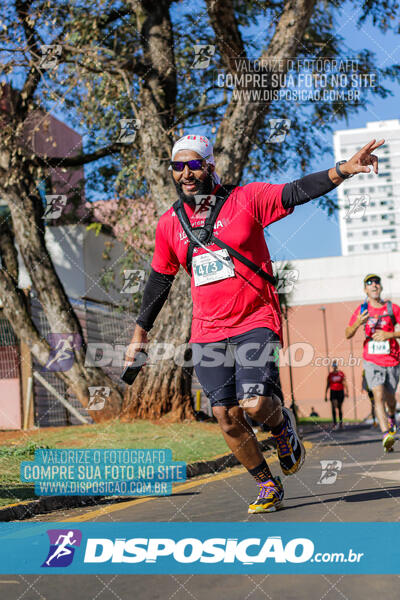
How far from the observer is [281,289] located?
17.0 metres

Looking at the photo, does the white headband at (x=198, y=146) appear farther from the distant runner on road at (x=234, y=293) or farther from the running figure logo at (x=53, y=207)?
the running figure logo at (x=53, y=207)

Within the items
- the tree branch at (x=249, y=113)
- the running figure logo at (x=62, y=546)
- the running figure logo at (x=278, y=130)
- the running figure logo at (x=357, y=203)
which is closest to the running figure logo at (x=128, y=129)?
the tree branch at (x=249, y=113)

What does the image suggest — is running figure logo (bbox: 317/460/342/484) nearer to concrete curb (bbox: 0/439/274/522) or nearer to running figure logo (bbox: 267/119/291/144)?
concrete curb (bbox: 0/439/274/522)

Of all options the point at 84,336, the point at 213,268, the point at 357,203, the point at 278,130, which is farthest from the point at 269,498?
the point at 84,336

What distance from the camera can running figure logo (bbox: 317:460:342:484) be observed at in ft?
21.9

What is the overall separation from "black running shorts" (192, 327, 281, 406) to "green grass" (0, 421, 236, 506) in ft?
7.97

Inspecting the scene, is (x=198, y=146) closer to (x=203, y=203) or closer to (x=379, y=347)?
(x=203, y=203)

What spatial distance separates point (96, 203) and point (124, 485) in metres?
11.6

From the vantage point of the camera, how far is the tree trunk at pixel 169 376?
43.9 ft

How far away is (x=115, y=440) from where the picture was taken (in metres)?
10.6

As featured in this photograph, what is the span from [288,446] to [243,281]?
→ 1096 millimetres

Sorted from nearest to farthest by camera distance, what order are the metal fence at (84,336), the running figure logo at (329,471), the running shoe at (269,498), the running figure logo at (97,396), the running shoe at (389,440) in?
the running shoe at (269,498), the running figure logo at (329,471), the running shoe at (389,440), the running figure logo at (97,396), the metal fence at (84,336)

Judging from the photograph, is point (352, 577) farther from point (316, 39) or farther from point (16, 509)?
point (316, 39)

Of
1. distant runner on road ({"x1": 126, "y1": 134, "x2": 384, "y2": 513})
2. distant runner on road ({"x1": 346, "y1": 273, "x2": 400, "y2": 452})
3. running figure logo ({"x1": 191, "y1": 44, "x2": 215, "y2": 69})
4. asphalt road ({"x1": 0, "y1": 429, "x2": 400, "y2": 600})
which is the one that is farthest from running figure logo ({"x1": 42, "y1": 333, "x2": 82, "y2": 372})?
distant runner on road ({"x1": 126, "y1": 134, "x2": 384, "y2": 513})
